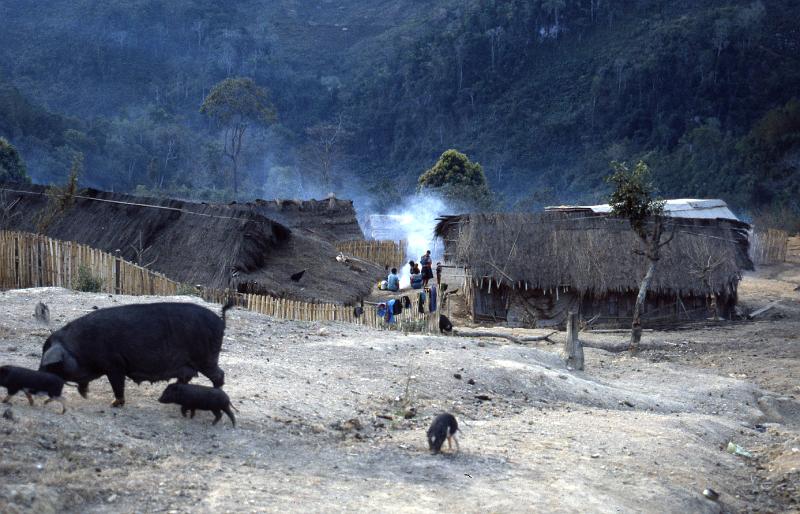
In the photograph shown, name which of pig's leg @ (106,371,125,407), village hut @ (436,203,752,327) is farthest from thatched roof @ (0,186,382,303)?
pig's leg @ (106,371,125,407)

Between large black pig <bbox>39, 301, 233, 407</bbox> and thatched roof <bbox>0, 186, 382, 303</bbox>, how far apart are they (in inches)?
493

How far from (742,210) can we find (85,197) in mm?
38214

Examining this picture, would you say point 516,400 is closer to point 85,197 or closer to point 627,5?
point 85,197

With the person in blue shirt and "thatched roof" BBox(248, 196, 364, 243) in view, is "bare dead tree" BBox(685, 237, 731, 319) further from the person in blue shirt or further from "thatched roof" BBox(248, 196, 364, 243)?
"thatched roof" BBox(248, 196, 364, 243)

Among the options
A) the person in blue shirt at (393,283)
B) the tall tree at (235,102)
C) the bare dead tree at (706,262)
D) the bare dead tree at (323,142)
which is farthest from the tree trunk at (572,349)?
the bare dead tree at (323,142)

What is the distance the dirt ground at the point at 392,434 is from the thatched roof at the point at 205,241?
7.18 meters

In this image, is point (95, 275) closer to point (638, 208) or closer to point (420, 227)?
point (638, 208)

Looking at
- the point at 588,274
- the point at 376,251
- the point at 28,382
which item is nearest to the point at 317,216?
the point at 376,251

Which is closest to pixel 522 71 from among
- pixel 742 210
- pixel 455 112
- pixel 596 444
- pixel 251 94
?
pixel 455 112

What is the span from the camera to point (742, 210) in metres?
51.6

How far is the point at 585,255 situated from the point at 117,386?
1715 centimetres

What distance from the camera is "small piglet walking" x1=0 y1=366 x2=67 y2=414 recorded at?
759cm

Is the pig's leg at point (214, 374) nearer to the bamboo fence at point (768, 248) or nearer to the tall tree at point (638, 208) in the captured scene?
the tall tree at point (638, 208)

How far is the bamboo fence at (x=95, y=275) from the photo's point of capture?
55.4 ft
